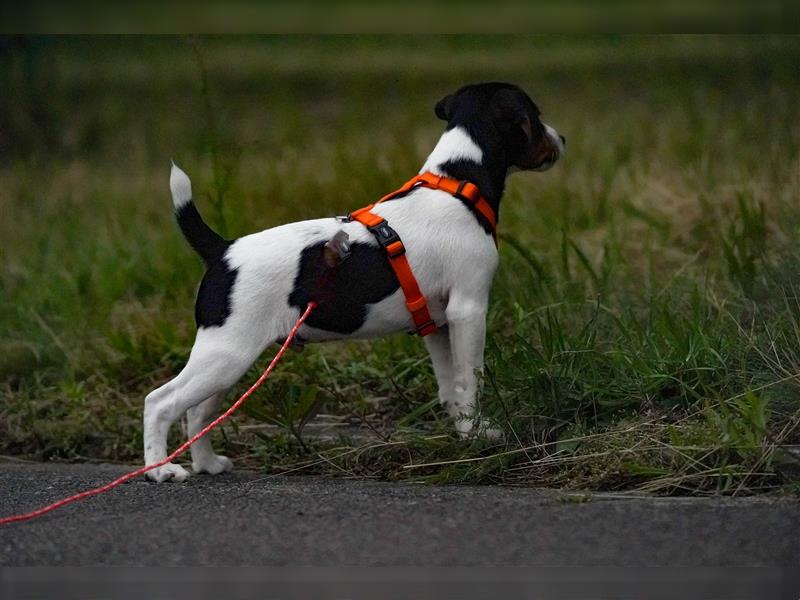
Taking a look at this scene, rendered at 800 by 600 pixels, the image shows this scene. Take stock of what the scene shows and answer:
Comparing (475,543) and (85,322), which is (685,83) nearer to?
(85,322)

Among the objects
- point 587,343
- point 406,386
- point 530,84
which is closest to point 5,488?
point 406,386

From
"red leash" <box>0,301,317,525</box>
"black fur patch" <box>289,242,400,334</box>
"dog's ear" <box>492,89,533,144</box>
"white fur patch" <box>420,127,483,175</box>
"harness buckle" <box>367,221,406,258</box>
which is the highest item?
"dog's ear" <box>492,89,533,144</box>

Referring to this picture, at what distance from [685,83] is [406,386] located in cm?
538

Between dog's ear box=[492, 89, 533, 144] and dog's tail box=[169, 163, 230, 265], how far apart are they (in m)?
1.20

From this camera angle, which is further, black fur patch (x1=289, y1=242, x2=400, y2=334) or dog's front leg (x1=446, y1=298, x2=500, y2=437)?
dog's front leg (x1=446, y1=298, x2=500, y2=437)

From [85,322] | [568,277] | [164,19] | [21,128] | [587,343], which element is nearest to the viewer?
[164,19]

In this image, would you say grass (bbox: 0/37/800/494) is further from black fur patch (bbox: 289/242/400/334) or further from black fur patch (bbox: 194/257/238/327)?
black fur patch (bbox: 194/257/238/327)

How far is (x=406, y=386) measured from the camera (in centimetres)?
546

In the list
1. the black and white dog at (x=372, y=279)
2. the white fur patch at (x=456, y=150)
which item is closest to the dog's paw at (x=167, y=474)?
the black and white dog at (x=372, y=279)

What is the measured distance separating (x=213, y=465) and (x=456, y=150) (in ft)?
5.19

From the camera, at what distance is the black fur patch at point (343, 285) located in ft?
14.6

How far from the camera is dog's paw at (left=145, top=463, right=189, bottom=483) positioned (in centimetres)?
440

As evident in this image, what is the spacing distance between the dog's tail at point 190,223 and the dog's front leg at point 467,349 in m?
0.93

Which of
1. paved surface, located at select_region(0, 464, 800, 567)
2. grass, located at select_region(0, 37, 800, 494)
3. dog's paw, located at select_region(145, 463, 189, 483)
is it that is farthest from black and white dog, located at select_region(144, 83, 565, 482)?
paved surface, located at select_region(0, 464, 800, 567)
